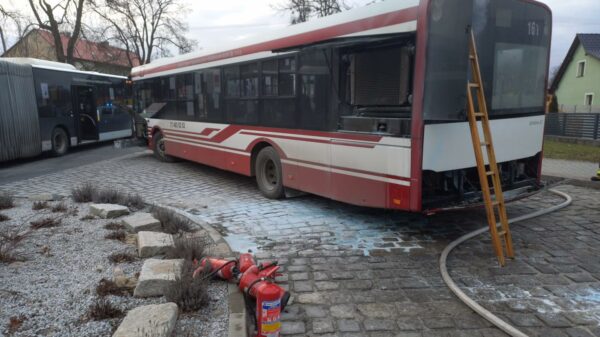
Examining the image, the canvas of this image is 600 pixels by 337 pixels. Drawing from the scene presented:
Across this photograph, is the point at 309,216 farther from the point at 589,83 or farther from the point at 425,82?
the point at 589,83

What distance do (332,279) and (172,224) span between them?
242cm

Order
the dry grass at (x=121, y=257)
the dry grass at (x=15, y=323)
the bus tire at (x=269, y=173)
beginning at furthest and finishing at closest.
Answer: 1. the bus tire at (x=269, y=173)
2. the dry grass at (x=121, y=257)
3. the dry grass at (x=15, y=323)

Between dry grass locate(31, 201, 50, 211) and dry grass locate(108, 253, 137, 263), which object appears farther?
dry grass locate(31, 201, 50, 211)

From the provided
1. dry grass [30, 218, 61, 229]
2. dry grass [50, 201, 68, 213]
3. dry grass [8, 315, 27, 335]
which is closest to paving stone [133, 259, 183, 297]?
dry grass [8, 315, 27, 335]

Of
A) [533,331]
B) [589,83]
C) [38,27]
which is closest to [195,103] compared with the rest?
[533,331]

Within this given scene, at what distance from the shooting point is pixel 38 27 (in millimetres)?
26719

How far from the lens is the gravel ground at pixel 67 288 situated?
10.5 feet

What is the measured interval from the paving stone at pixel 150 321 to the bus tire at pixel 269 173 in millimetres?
4471

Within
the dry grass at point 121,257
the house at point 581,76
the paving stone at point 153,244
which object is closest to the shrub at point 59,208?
the paving stone at point 153,244

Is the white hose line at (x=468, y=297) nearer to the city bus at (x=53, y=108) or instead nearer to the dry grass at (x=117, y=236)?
the dry grass at (x=117, y=236)

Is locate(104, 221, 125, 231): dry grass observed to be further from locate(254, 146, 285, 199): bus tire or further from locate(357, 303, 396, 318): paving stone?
locate(357, 303, 396, 318): paving stone

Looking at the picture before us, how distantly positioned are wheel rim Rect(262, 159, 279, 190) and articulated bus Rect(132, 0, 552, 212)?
21 mm

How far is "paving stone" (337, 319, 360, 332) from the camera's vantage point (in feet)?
11.6

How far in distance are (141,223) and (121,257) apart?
107cm
